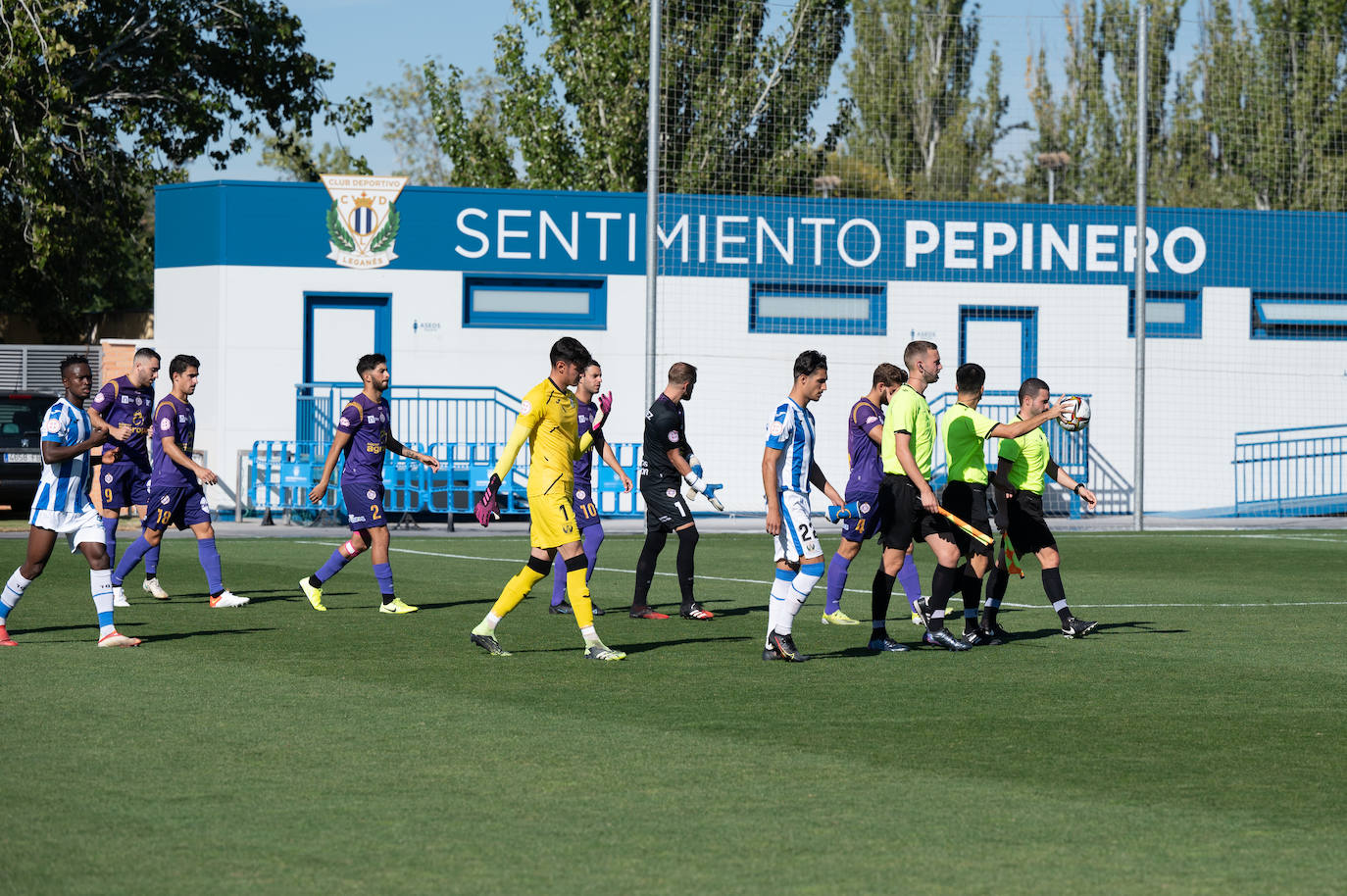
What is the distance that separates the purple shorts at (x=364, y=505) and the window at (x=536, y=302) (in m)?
14.3

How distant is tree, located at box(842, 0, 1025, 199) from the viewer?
96.4 ft

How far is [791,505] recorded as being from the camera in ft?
34.3

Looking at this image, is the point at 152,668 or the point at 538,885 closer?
the point at 538,885

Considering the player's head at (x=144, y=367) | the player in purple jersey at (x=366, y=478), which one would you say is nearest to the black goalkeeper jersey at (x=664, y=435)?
the player in purple jersey at (x=366, y=478)

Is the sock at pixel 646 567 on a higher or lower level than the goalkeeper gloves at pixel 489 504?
lower

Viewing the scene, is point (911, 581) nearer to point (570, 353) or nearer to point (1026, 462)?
point (1026, 462)

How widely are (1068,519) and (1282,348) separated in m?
5.52

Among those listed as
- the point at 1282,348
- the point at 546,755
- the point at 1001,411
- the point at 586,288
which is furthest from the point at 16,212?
the point at 546,755

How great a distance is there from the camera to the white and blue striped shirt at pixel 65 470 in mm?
10703

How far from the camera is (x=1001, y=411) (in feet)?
92.6

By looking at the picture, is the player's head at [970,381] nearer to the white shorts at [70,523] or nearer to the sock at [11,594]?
the white shorts at [70,523]

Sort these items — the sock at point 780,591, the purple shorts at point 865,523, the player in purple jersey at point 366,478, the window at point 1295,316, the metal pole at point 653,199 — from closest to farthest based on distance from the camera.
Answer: the sock at point 780,591, the purple shorts at point 865,523, the player in purple jersey at point 366,478, the metal pole at point 653,199, the window at point 1295,316

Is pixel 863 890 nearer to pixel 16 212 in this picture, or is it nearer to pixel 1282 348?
pixel 1282 348

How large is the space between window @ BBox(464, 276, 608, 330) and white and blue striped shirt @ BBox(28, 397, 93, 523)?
1716cm
